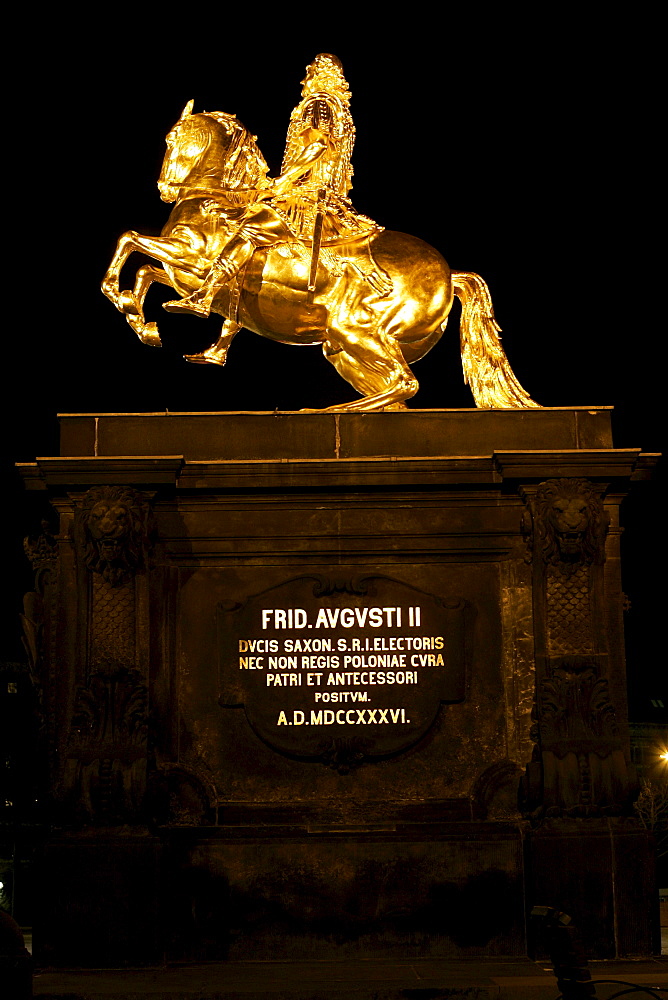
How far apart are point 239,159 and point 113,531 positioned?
15.8 feet

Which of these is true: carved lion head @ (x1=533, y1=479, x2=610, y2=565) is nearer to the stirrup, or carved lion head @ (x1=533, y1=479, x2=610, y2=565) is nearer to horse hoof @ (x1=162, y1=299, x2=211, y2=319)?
the stirrup

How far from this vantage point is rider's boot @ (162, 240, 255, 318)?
15.0 meters

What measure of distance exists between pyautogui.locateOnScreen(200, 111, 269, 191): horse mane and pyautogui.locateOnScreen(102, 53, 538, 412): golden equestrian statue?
0.6 inches

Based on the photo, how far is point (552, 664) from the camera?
13328mm

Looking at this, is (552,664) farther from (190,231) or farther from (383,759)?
(190,231)

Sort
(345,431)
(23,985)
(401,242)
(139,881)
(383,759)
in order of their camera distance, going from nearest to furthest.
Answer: (23,985) < (139,881) < (383,759) < (345,431) < (401,242)

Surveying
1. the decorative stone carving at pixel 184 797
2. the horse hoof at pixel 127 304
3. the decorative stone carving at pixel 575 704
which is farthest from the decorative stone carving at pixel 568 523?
the horse hoof at pixel 127 304

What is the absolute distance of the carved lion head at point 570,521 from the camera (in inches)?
527

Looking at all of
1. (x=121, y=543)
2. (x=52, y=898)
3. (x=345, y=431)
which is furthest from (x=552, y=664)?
(x=52, y=898)

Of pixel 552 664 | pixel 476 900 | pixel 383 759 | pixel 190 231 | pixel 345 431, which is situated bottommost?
pixel 476 900

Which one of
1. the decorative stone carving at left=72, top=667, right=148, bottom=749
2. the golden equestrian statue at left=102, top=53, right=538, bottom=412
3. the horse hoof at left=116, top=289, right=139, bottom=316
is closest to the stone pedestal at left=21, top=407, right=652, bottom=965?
the decorative stone carving at left=72, top=667, right=148, bottom=749

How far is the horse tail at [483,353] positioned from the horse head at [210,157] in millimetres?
2592

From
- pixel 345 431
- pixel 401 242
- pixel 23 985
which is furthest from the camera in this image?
pixel 401 242

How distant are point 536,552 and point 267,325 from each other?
13.1 feet
